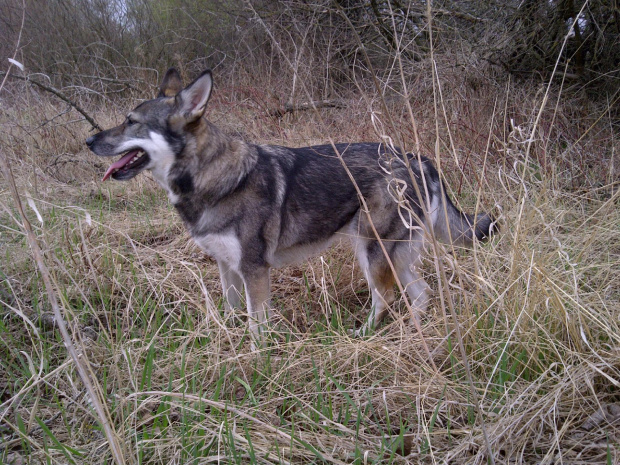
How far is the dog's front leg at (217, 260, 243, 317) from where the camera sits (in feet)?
10.4

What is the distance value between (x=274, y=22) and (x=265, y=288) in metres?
7.13

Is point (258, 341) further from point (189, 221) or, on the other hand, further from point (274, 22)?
point (274, 22)

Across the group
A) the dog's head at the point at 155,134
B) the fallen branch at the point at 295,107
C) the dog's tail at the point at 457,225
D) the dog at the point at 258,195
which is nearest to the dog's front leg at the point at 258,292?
the dog at the point at 258,195

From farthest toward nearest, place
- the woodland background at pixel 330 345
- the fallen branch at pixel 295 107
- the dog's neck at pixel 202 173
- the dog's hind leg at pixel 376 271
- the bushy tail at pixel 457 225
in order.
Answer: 1. the fallen branch at pixel 295 107
2. the dog's hind leg at pixel 376 271
3. the bushy tail at pixel 457 225
4. the dog's neck at pixel 202 173
5. the woodland background at pixel 330 345

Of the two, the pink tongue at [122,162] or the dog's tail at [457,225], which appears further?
the dog's tail at [457,225]

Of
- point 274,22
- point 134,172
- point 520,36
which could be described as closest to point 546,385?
point 134,172

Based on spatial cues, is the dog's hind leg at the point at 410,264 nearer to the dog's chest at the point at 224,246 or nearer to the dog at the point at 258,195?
the dog at the point at 258,195

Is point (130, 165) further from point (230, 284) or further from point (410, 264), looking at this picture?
point (410, 264)

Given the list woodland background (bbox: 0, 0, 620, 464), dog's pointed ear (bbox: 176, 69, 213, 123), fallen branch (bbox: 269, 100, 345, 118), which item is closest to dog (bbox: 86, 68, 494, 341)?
dog's pointed ear (bbox: 176, 69, 213, 123)

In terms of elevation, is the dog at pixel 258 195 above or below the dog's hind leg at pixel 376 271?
above

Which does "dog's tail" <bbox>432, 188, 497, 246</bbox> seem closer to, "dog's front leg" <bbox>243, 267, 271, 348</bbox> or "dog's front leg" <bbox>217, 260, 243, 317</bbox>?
"dog's front leg" <bbox>243, 267, 271, 348</bbox>

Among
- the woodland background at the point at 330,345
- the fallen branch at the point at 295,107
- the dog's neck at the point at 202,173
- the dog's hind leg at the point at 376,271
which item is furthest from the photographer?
the fallen branch at the point at 295,107

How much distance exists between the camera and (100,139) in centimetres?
284

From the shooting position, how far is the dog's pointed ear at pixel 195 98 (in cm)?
277
